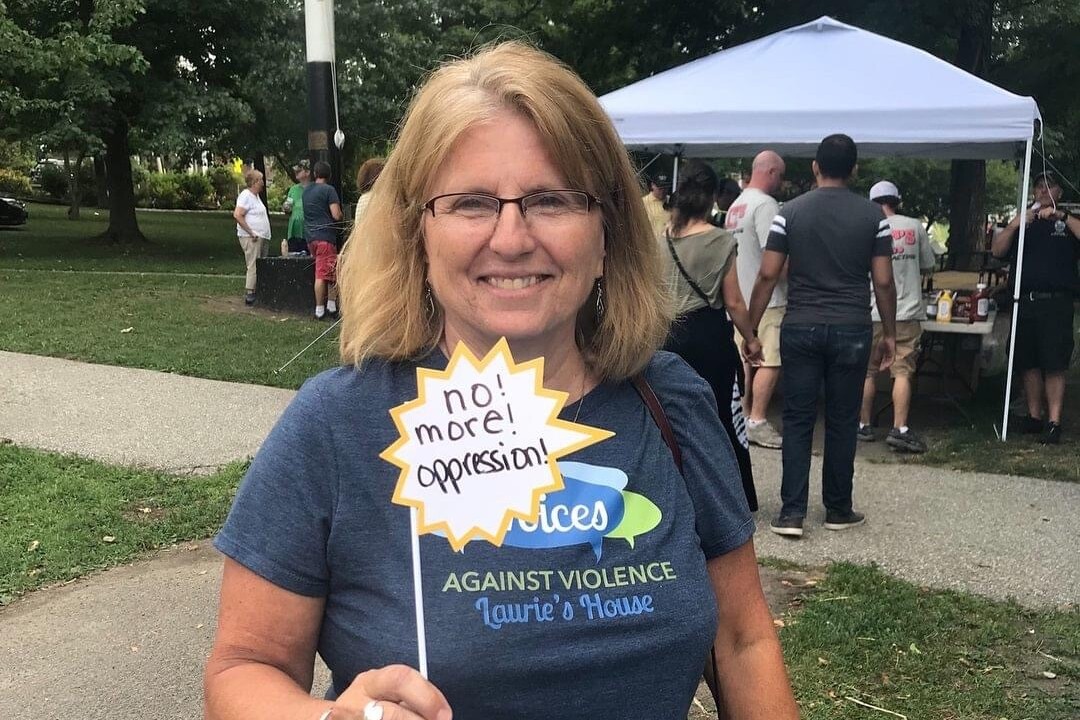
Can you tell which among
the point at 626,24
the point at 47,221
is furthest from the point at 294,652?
the point at 47,221

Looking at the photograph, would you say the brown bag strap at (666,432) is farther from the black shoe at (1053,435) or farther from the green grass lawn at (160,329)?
the black shoe at (1053,435)

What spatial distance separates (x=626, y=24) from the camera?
15570 millimetres

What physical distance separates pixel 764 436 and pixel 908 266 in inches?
66.7

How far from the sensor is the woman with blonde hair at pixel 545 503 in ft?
4.45

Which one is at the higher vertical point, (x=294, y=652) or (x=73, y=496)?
(x=294, y=652)

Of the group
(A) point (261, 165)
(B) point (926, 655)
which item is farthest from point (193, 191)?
(B) point (926, 655)

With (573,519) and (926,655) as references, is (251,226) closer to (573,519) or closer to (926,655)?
(926,655)

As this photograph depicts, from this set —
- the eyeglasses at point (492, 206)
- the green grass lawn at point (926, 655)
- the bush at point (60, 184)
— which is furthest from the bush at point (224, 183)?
the eyeglasses at point (492, 206)

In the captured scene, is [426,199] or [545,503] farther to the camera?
[426,199]

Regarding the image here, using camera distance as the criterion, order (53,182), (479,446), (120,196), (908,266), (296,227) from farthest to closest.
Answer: (53,182) → (120,196) → (296,227) → (908,266) → (479,446)

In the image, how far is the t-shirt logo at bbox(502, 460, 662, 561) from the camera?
139cm

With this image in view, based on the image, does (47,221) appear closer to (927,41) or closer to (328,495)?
(927,41)

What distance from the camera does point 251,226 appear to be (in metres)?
13.1

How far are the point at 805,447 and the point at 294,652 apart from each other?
13.1 feet
